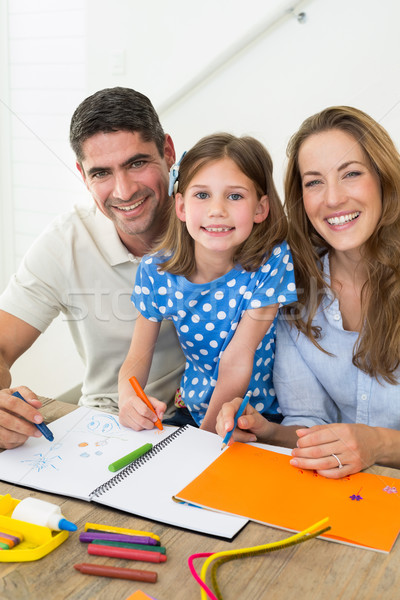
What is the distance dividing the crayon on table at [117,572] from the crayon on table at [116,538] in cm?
4

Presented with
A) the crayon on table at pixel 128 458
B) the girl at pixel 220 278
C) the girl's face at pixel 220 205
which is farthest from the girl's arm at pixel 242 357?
the crayon on table at pixel 128 458

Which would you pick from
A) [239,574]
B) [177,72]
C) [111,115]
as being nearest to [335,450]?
[239,574]

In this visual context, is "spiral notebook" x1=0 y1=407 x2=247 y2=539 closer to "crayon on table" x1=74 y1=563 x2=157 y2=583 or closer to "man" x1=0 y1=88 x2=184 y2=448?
"crayon on table" x1=74 y1=563 x2=157 y2=583

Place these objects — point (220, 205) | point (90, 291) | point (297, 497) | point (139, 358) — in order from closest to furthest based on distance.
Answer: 1. point (297, 497)
2. point (220, 205)
3. point (139, 358)
4. point (90, 291)

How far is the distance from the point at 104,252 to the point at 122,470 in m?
0.68

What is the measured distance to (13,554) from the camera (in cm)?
65

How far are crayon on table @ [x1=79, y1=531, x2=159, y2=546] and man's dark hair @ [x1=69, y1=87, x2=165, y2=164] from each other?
90cm

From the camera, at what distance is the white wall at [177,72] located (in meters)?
2.04

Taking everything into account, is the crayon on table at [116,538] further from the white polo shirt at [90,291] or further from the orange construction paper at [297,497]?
the white polo shirt at [90,291]

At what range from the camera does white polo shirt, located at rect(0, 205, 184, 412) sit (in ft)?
4.58

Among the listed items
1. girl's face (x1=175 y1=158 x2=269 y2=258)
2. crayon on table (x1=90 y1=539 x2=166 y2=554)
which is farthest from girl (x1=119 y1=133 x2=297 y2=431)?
crayon on table (x1=90 y1=539 x2=166 y2=554)

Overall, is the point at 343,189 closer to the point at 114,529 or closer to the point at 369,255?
the point at 369,255

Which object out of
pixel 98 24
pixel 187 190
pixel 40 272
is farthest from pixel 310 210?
pixel 98 24

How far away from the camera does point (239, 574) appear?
64cm
